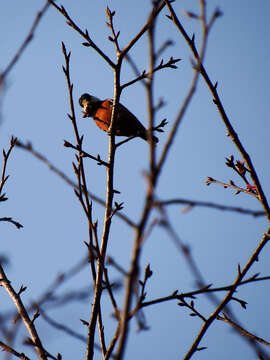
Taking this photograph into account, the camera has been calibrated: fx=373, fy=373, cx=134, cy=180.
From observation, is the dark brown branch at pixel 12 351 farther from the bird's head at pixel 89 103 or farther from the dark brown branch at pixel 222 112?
the bird's head at pixel 89 103

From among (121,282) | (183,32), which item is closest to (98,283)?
(121,282)

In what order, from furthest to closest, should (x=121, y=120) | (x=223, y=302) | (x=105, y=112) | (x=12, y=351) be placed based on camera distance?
A: (x=105, y=112)
(x=121, y=120)
(x=12, y=351)
(x=223, y=302)

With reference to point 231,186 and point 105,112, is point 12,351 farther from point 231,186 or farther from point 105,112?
point 105,112

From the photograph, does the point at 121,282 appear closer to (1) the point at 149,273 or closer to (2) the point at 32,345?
(1) the point at 149,273

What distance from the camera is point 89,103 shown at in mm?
6914

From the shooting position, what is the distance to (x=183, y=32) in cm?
211

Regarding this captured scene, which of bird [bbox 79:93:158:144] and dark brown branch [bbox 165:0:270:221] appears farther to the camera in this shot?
bird [bbox 79:93:158:144]

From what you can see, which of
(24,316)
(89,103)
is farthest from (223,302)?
(89,103)

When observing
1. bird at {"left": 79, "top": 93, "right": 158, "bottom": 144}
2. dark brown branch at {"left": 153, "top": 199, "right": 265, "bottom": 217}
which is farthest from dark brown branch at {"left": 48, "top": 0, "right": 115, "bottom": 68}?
bird at {"left": 79, "top": 93, "right": 158, "bottom": 144}

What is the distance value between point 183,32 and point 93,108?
479 centimetres

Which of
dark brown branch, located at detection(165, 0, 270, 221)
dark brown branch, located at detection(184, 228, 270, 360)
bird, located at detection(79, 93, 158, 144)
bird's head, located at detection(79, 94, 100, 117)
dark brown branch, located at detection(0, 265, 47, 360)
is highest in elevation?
bird's head, located at detection(79, 94, 100, 117)

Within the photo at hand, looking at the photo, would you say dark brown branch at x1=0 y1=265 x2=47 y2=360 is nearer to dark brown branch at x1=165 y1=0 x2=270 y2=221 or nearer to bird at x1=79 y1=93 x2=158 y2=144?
dark brown branch at x1=165 y1=0 x2=270 y2=221

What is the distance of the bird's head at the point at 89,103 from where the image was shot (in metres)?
6.73

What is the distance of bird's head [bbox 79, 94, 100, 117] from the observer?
6.73 meters
